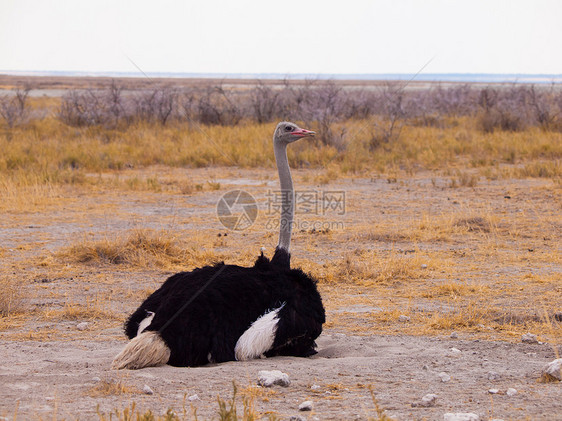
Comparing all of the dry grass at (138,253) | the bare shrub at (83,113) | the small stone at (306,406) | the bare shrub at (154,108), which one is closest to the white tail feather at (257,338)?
the small stone at (306,406)

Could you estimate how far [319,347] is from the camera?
5.75 metres

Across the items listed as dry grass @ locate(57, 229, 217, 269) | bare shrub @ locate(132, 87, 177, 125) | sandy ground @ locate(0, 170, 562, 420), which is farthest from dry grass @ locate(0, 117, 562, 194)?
dry grass @ locate(57, 229, 217, 269)

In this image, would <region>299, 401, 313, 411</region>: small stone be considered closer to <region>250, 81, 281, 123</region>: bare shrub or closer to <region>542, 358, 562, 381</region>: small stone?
<region>542, 358, 562, 381</region>: small stone

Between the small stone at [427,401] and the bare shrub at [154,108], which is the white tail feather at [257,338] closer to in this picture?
the small stone at [427,401]

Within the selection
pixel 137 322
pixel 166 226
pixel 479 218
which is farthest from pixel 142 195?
pixel 137 322

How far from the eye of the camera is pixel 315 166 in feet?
55.4

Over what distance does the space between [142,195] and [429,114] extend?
1817 cm

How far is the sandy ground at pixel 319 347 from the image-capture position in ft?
13.6

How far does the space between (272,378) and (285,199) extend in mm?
1987

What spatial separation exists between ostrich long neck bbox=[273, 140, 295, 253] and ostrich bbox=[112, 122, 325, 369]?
0.98 feet

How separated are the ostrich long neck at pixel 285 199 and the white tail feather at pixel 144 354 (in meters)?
1.37

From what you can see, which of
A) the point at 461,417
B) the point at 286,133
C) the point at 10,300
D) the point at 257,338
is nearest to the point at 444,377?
the point at 461,417

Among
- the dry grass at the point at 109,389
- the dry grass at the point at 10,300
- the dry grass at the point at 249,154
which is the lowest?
the dry grass at the point at 10,300

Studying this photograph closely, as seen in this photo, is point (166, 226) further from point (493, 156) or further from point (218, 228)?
point (493, 156)
